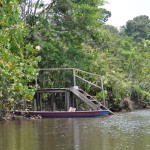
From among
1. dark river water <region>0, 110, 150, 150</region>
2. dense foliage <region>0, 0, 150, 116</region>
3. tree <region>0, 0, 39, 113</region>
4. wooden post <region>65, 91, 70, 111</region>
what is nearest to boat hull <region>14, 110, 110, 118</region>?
dense foliage <region>0, 0, 150, 116</region>

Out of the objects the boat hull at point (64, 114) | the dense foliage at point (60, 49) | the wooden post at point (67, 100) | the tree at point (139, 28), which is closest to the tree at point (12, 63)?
the dense foliage at point (60, 49)

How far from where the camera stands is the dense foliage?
53.5 ft

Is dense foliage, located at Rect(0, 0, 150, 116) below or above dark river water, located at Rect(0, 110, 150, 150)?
above

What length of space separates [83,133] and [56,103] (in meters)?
11.3

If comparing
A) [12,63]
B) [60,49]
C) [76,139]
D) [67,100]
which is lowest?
[76,139]

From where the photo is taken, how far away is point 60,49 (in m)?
23.1

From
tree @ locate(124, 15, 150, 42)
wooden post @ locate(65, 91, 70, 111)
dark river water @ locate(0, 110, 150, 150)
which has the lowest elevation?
dark river water @ locate(0, 110, 150, 150)

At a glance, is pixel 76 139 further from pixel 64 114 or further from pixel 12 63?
pixel 64 114

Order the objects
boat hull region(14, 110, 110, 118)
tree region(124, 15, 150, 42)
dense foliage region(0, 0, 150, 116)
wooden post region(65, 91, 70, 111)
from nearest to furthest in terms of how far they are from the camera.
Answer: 1. dense foliage region(0, 0, 150, 116)
2. boat hull region(14, 110, 110, 118)
3. wooden post region(65, 91, 70, 111)
4. tree region(124, 15, 150, 42)

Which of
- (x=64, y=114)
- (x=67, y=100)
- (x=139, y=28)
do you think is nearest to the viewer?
(x=64, y=114)

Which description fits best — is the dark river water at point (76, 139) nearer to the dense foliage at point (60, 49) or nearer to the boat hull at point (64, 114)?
the dense foliage at point (60, 49)

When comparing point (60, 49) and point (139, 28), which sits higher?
point (139, 28)

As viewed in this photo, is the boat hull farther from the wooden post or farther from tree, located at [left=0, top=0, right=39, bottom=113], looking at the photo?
tree, located at [left=0, top=0, right=39, bottom=113]

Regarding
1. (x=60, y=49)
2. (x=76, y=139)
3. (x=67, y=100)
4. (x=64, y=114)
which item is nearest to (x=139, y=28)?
(x=60, y=49)
